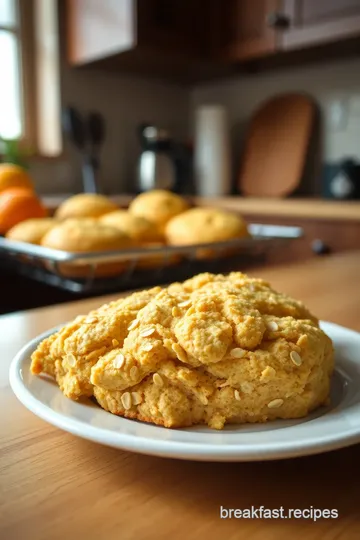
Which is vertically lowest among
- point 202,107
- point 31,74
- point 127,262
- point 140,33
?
point 127,262

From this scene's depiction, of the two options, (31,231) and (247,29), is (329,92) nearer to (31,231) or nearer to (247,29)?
(247,29)

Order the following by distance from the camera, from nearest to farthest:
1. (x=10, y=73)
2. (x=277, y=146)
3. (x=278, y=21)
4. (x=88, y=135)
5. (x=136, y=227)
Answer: (x=136, y=227) < (x=278, y=21) < (x=88, y=135) < (x=277, y=146) < (x=10, y=73)

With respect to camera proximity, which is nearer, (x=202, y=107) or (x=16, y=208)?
(x=16, y=208)

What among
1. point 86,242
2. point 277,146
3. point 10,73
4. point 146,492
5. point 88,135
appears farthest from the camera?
point 10,73

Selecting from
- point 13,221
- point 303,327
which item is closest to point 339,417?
point 303,327

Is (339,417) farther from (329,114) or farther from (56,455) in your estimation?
(329,114)

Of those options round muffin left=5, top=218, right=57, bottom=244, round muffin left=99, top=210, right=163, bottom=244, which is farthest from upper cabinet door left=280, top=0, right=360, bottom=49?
round muffin left=5, top=218, right=57, bottom=244

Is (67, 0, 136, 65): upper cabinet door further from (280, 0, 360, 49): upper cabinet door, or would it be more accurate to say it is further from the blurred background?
(280, 0, 360, 49): upper cabinet door

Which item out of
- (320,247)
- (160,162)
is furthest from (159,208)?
(160,162)
